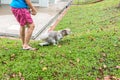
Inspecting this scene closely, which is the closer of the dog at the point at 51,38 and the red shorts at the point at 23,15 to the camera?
the red shorts at the point at 23,15

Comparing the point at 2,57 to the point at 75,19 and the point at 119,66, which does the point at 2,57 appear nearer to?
the point at 119,66

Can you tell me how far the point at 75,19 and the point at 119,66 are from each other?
6.60 metres

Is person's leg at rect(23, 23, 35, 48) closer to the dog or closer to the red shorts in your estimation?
the red shorts

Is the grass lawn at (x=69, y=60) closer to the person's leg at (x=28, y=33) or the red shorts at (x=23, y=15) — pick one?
the person's leg at (x=28, y=33)

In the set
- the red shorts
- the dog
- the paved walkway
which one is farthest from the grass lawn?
the paved walkway

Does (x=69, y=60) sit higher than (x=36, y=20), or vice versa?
(x=69, y=60)

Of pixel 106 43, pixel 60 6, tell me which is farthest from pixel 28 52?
pixel 60 6

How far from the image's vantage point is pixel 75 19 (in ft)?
38.9

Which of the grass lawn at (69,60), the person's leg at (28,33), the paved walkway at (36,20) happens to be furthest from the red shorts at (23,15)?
the paved walkway at (36,20)

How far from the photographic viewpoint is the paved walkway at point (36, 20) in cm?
1000

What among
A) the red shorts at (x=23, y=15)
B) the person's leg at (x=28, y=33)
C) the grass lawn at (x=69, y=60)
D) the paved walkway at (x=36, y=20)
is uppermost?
the red shorts at (x=23, y=15)

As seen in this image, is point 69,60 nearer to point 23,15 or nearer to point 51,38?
point 51,38

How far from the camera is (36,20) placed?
38.4 feet

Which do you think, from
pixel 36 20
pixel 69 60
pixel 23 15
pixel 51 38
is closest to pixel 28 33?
pixel 23 15
